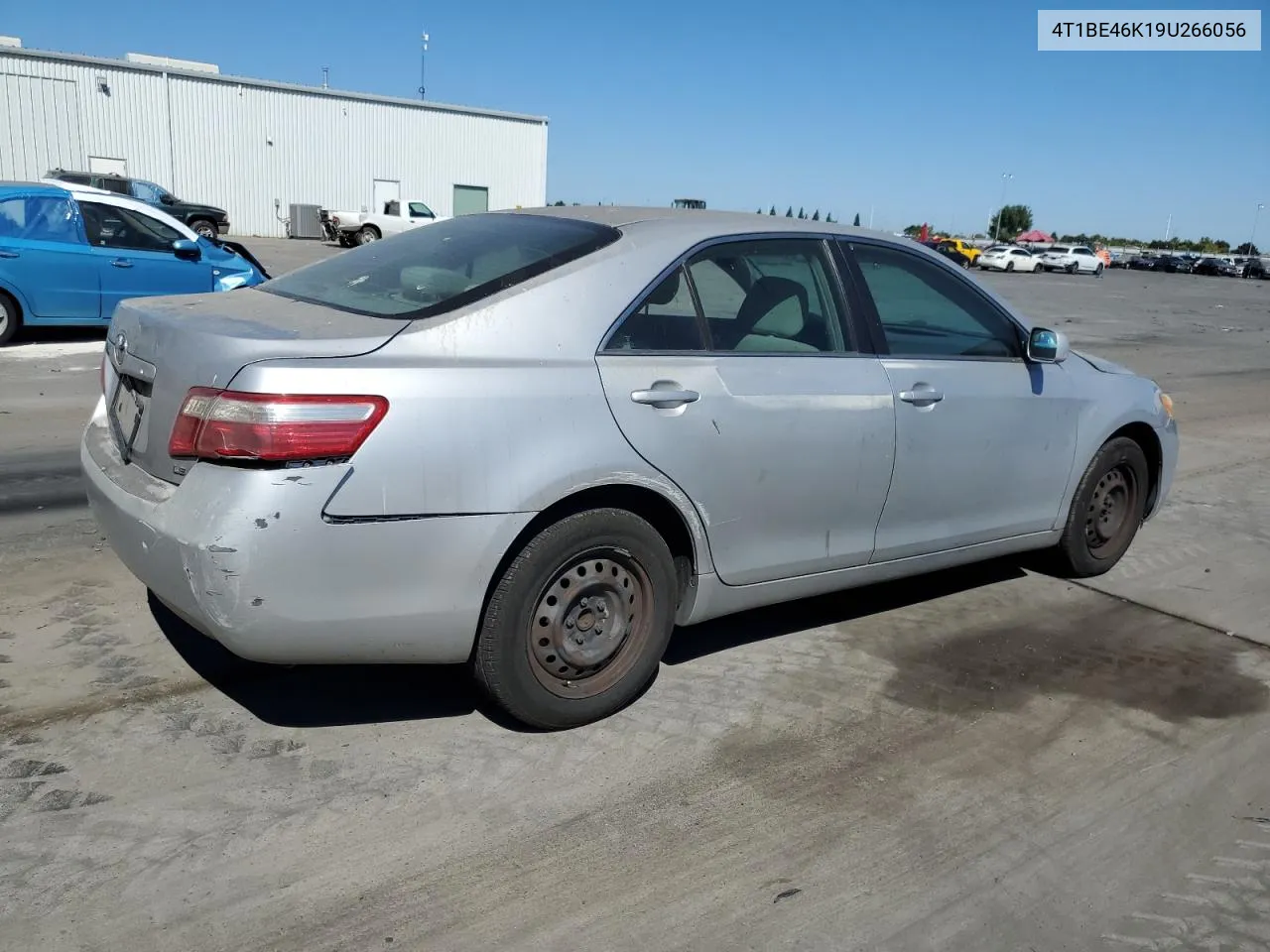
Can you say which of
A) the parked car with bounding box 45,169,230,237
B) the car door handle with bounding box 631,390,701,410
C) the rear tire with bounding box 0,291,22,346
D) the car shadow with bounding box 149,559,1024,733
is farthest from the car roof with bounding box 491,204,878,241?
the parked car with bounding box 45,169,230,237

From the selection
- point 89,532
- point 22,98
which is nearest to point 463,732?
point 89,532

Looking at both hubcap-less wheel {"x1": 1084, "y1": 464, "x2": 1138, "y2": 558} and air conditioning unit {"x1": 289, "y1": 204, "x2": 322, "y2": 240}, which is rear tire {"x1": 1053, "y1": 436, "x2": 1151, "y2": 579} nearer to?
hubcap-less wheel {"x1": 1084, "y1": 464, "x2": 1138, "y2": 558}

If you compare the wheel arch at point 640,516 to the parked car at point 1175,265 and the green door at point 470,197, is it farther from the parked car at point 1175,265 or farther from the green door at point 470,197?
the parked car at point 1175,265

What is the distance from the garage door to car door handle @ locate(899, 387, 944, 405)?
3802cm

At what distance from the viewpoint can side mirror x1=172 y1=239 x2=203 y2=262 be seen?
11.5 m

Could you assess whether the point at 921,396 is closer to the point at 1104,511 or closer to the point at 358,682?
the point at 1104,511

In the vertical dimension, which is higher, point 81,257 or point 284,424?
point 81,257

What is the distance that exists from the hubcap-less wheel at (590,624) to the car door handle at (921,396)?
1309 mm

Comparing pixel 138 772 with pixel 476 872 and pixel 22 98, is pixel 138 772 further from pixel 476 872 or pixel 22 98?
pixel 22 98

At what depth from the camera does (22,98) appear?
35.4 metres

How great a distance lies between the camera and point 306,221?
134 ft

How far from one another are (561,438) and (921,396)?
164cm

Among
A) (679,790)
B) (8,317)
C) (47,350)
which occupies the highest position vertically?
(8,317)

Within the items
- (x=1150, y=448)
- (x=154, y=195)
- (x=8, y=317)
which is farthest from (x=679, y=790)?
(x=154, y=195)
